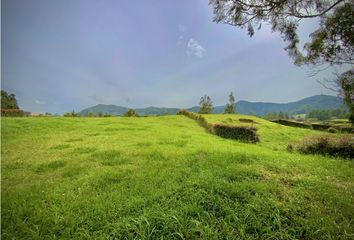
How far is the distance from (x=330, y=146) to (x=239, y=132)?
832 cm

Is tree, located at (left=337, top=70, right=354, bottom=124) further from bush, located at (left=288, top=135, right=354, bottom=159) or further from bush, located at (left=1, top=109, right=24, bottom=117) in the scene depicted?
bush, located at (left=1, top=109, right=24, bottom=117)

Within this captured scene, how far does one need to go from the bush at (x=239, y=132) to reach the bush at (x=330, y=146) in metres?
5.52

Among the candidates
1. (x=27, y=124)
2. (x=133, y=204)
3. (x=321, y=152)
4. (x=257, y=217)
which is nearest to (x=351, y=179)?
(x=257, y=217)

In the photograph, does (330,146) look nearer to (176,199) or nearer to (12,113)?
(176,199)

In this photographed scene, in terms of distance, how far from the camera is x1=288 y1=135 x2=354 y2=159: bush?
42.6ft

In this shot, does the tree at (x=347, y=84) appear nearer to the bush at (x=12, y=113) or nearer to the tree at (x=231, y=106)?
the bush at (x=12, y=113)

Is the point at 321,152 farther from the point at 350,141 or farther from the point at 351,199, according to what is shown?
the point at 351,199

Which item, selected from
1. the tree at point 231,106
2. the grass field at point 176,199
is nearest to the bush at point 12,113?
the grass field at point 176,199

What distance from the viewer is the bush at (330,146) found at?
1299cm

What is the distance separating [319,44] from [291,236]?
578cm

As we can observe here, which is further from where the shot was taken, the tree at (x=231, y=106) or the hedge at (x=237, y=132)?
the tree at (x=231, y=106)

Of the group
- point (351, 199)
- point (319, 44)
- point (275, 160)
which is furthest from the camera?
point (275, 160)

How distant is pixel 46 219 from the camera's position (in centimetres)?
530

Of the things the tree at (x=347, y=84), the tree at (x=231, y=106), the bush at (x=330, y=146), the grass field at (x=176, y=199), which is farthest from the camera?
the tree at (x=231, y=106)
